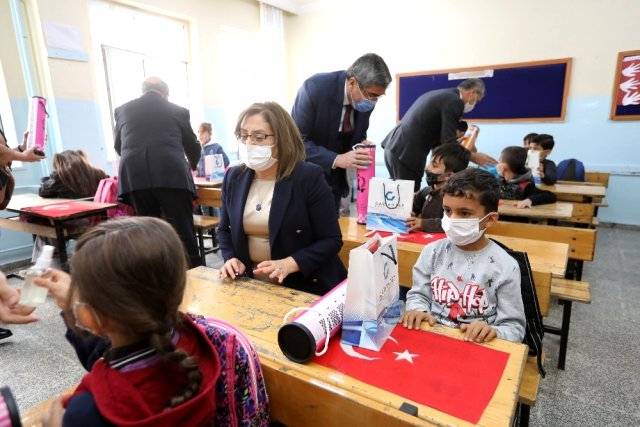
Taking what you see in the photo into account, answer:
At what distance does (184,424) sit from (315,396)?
287 mm

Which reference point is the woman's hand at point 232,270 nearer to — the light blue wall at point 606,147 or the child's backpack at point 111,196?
the child's backpack at point 111,196

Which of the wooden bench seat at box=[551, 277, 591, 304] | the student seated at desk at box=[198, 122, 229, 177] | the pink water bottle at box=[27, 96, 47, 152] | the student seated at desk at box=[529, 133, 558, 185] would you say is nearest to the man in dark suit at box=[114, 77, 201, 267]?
the pink water bottle at box=[27, 96, 47, 152]

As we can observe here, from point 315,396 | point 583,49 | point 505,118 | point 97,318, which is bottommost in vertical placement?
point 315,396

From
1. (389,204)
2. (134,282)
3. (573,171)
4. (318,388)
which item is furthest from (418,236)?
(573,171)

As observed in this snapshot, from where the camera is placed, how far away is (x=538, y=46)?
5242mm

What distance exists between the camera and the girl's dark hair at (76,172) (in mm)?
3420

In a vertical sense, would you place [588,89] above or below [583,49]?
below

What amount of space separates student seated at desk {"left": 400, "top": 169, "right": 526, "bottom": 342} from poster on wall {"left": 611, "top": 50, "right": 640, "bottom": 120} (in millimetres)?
4924

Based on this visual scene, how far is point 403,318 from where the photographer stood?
1.08 m

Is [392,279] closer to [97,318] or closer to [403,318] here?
[403,318]

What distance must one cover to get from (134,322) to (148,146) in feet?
8.00

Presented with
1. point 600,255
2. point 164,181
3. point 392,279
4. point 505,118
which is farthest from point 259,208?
point 505,118

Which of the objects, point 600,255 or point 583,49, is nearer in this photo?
point 600,255

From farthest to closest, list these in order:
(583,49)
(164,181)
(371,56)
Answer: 1. (583,49)
2. (164,181)
3. (371,56)
